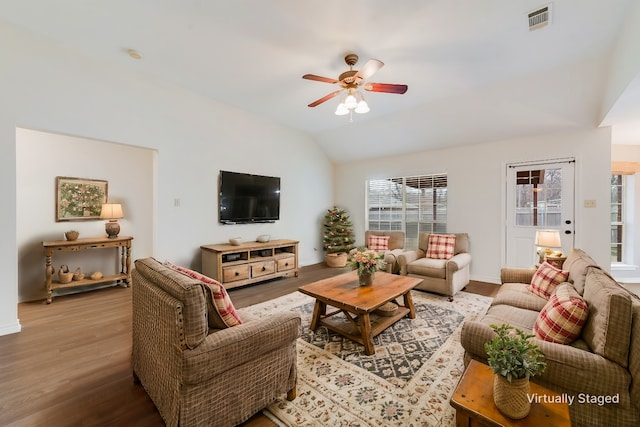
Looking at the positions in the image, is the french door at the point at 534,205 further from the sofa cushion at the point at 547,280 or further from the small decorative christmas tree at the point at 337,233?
the small decorative christmas tree at the point at 337,233

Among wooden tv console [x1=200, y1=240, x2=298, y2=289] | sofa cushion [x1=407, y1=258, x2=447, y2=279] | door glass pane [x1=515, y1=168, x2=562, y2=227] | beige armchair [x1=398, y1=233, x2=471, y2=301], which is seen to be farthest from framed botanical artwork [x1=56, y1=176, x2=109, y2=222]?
door glass pane [x1=515, y1=168, x2=562, y2=227]

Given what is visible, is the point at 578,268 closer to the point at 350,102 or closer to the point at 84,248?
the point at 350,102

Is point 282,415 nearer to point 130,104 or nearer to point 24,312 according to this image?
point 24,312

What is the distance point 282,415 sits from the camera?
5.42 feet

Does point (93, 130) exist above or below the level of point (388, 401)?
above

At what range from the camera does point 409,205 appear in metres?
5.60

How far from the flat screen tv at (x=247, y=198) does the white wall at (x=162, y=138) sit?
153 mm

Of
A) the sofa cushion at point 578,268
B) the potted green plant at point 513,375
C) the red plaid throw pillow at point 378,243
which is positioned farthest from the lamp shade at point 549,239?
the potted green plant at point 513,375

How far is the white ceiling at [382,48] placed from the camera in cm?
229

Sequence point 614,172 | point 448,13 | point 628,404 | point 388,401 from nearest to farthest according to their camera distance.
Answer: point 628,404, point 388,401, point 448,13, point 614,172

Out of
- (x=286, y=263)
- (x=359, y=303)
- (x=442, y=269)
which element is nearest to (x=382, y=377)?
(x=359, y=303)

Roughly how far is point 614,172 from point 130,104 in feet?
25.8

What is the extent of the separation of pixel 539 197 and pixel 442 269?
2135 millimetres

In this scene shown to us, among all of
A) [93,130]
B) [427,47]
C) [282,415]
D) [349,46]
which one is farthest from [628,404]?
[93,130]
